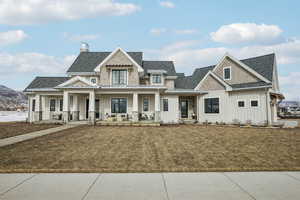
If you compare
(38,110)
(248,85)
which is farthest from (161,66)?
(38,110)

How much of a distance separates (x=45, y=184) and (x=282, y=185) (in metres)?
5.45

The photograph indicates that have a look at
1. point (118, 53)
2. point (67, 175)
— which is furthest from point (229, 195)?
point (118, 53)

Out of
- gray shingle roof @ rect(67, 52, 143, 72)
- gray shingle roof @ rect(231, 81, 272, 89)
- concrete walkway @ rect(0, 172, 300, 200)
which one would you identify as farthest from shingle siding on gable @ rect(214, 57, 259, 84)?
concrete walkway @ rect(0, 172, 300, 200)

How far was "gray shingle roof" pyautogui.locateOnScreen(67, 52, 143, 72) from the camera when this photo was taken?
947 inches

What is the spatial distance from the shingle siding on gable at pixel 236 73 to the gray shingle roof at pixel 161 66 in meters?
5.65

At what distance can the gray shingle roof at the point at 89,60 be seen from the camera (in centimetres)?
2405

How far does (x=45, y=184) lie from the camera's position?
178 inches

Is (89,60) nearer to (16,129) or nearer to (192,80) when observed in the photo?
(16,129)

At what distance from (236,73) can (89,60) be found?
59.3ft

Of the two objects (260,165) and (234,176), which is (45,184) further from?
(260,165)

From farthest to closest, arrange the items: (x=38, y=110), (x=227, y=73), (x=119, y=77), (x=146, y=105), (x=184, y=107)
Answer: (x=184, y=107) < (x=146, y=105) < (x=119, y=77) < (x=227, y=73) < (x=38, y=110)

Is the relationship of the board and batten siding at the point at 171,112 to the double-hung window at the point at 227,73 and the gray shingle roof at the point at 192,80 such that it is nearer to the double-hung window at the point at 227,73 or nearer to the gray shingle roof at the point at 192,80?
the gray shingle roof at the point at 192,80

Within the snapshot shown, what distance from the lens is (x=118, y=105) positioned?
22.6 m

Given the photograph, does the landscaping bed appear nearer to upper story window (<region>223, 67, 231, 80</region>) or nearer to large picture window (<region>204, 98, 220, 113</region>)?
large picture window (<region>204, 98, 220, 113</region>)
